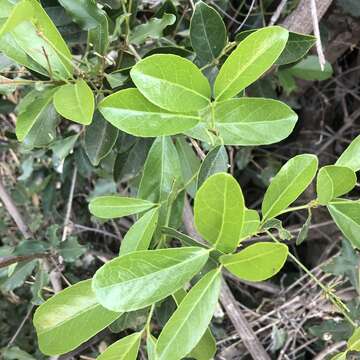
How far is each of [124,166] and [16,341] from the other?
0.75 m

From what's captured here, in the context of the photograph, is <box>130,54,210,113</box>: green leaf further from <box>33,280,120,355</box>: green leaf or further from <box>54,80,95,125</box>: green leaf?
<box>33,280,120,355</box>: green leaf

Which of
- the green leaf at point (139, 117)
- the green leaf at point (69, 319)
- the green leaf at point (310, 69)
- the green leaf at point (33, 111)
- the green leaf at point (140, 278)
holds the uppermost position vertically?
the green leaf at point (139, 117)

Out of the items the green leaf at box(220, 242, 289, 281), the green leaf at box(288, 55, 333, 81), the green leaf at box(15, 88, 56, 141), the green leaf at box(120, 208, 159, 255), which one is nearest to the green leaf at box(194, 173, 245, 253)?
the green leaf at box(220, 242, 289, 281)

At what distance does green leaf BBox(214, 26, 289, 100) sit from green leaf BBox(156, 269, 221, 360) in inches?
8.3

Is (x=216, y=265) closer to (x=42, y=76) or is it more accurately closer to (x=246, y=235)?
(x=246, y=235)

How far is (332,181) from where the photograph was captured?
555 millimetres

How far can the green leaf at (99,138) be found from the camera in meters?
0.75

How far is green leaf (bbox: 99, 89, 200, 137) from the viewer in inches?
21.8

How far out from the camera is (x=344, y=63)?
1364 millimetres

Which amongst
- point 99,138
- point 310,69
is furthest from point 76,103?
point 310,69

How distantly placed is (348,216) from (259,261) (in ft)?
0.55

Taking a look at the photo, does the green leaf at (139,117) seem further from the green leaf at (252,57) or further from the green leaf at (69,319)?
the green leaf at (69,319)

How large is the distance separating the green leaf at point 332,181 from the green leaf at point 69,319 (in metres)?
0.26

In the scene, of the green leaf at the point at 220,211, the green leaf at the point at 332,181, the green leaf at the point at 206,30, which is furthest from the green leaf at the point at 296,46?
the green leaf at the point at 220,211
